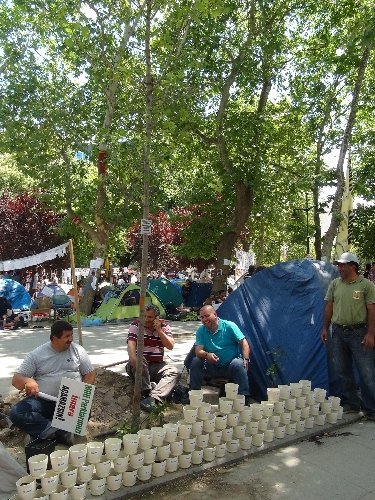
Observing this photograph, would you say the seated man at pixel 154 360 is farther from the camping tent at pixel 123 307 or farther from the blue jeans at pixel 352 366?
the camping tent at pixel 123 307

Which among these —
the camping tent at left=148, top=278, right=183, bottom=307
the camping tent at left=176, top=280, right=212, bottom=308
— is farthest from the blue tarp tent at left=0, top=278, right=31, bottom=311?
the camping tent at left=176, top=280, right=212, bottom=308

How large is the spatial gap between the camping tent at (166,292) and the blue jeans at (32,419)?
1083cm

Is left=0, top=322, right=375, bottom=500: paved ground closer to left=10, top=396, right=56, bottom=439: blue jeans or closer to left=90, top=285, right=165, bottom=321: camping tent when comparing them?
left=10, top=396, right=56, bottom=439: blue jeans

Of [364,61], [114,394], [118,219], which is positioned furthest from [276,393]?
[118,219]

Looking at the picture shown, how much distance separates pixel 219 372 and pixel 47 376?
6.24 ft

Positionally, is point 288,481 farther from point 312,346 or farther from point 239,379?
point 312,346

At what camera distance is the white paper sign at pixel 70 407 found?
12.2ft

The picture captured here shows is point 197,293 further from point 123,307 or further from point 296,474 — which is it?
point 296,474

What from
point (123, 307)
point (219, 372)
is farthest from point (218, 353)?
point (123, 307)

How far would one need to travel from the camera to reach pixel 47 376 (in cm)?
408

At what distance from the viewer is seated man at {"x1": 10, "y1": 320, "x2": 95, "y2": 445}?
3854 mm

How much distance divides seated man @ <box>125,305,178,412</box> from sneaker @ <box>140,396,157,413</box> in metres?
0.01

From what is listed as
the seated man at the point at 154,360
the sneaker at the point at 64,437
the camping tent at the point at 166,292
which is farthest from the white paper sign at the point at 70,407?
the camping tent at the point at 166,292

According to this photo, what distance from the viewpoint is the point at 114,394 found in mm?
5379
